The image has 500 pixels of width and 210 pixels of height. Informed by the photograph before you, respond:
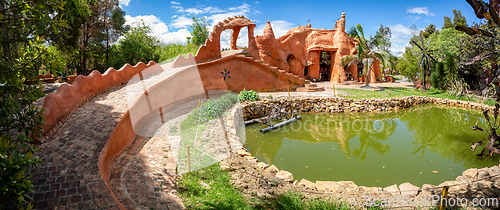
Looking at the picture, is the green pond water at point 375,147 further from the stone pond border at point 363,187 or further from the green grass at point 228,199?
the green grass at point 228,199

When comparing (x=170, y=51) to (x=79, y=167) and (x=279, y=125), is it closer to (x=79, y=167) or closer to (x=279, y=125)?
(x=279, y=125)

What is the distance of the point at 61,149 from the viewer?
5152 millimetres

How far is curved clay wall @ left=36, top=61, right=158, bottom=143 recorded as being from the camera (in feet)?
19.5

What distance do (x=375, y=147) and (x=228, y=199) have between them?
690 cm

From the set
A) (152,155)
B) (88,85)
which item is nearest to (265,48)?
(88,85)

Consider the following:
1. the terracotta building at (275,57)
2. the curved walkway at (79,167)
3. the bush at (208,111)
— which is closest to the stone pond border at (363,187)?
the bush at (208,111)

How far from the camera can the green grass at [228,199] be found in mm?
Answer: 4398

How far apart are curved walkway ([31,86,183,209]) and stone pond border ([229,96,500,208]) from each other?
2.67 metres

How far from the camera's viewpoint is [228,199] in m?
4.63

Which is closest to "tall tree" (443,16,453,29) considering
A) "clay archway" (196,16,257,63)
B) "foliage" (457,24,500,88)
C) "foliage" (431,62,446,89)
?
"foliage" (457,24,500,88)

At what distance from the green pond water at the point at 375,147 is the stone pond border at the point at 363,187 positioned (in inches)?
30.7

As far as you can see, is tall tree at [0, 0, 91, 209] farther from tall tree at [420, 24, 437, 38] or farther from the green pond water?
tall tree at [420, 24, 437, 38]

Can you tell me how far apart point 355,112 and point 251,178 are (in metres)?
11.2

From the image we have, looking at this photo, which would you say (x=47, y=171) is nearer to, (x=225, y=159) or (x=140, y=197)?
(x=140, y=197)
